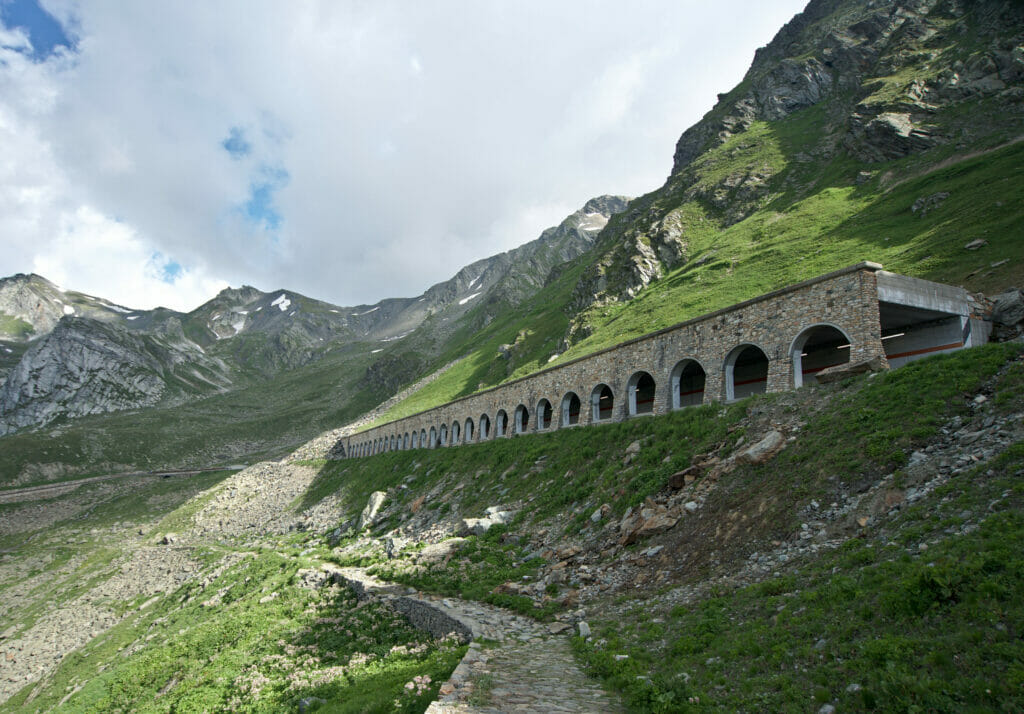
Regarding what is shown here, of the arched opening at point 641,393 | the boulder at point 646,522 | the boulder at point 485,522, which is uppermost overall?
the arched opening at point 641,393

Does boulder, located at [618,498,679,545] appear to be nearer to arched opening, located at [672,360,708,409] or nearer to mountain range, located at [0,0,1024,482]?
arched opening, located at [672,360,708,409]

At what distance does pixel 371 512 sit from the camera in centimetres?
3628

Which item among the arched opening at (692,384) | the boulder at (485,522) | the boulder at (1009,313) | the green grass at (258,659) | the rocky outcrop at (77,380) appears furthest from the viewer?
the rocky outcrop at (77,380)

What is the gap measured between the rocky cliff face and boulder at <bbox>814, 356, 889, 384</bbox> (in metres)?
48.6

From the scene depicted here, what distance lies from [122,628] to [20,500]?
78935 millimetres

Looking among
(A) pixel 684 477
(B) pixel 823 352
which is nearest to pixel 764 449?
(A) pixel 684 477

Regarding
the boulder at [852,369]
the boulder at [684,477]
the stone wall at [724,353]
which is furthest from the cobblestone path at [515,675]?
the stone wall at [724,353]

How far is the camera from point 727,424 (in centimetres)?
1795

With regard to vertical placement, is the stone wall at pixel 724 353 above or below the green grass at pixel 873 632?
above

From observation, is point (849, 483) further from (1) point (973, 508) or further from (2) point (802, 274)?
(2) point (802, 274)

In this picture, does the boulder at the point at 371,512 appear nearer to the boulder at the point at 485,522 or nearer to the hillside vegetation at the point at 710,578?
the hillside vegetation at the point at 710,578

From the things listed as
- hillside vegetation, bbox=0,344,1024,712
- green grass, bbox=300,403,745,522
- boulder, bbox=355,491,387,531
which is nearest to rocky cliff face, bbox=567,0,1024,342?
green grass, bbox=300,403,745,522

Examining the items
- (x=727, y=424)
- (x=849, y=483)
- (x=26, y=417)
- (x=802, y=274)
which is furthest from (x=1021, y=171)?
(x=26, y=417)

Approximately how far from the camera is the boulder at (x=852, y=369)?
1561 centimetres
